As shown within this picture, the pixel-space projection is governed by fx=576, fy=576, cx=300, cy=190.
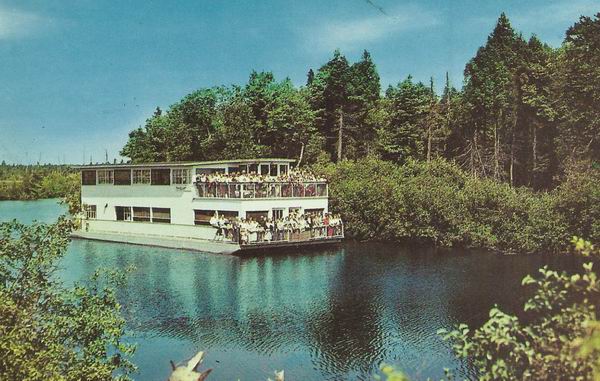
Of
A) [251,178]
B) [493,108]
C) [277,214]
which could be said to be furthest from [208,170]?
[493,108]

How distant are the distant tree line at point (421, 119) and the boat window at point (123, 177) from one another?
73.9 feet

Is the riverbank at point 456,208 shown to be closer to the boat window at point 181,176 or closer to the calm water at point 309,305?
the calm water at point 309,305

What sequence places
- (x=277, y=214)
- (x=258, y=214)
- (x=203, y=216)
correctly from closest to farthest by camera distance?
(x=258, y=214), (x=277, y=214), (x=203, y=216)

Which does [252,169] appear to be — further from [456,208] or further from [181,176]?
[456,208]

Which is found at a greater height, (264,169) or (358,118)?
(358,118)

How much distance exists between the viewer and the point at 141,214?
145 ft

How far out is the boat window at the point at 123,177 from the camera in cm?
4469

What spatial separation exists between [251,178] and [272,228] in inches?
145

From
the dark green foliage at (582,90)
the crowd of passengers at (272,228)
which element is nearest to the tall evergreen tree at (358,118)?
the dark green foliage at (582,90)

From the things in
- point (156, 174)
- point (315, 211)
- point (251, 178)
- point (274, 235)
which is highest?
point (156, 174)

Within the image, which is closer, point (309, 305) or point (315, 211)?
point (309, 305)

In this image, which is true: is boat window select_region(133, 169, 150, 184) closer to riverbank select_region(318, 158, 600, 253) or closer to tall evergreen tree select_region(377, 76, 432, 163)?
riverbank select_region(318, 158, 600, 253)

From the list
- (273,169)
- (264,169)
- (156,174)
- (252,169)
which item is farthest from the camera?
(156,174)

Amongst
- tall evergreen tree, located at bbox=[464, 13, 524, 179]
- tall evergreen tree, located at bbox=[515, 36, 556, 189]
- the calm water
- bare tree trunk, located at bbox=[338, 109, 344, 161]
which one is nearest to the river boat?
the calm water
